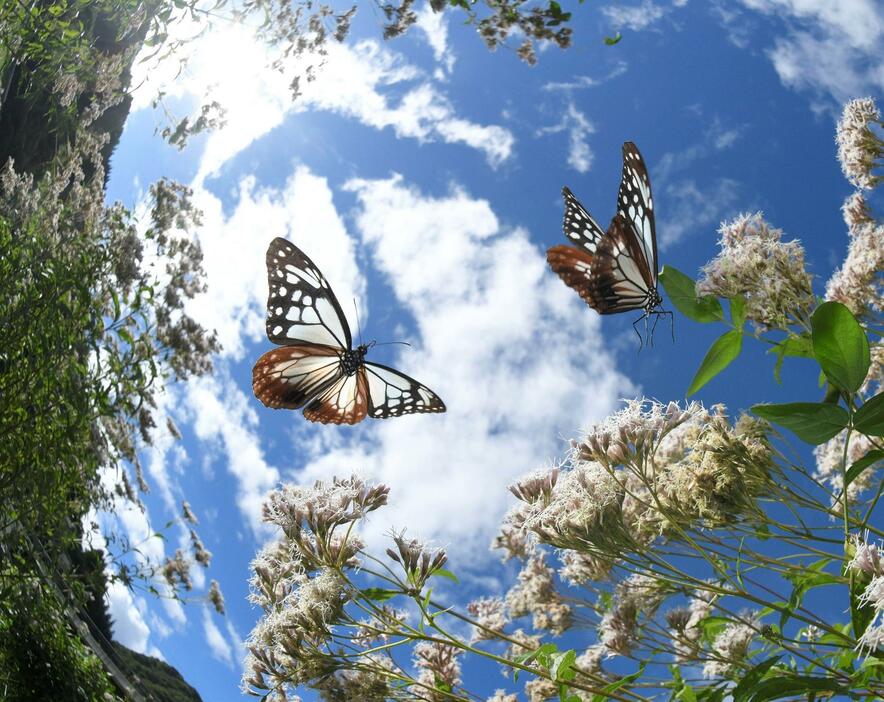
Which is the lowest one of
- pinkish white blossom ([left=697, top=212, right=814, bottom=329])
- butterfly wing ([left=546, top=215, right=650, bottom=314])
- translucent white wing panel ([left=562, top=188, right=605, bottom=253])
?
pinkish white blossom ([left=697, top=212, right=814, bottom=329])

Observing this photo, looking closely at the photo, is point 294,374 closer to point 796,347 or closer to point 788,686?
point 796,347

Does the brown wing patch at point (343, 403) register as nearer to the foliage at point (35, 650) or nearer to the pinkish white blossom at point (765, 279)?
the foliage at point (35, 650)

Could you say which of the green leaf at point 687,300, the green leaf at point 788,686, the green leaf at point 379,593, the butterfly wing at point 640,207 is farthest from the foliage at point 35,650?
the green leaf at point 788,686

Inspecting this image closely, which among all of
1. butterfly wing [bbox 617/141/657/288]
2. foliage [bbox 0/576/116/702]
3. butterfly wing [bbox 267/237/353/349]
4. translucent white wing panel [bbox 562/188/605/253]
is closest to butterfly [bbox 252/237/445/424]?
butterfly wing [bbox 267/237/353/349]

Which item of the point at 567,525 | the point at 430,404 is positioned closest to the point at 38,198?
the point at 430,404

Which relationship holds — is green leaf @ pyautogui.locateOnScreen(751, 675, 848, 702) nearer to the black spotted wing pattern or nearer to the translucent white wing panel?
the black spotted wing pattern

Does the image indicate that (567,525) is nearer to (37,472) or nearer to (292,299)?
(292,299)
